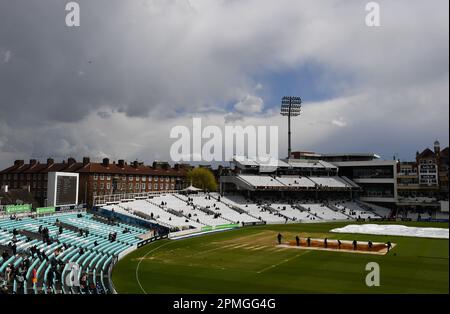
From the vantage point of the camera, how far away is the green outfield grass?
2598cm

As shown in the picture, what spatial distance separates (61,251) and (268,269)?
17.9 m

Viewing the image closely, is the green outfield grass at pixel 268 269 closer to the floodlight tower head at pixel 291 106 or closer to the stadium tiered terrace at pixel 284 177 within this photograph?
the stadium tiered terrace at pixel 284 177

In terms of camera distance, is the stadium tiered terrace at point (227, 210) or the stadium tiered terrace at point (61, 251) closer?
the stadium tiered terrace at point (61, 251)

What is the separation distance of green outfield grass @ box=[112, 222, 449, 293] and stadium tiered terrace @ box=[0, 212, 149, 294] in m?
1.72

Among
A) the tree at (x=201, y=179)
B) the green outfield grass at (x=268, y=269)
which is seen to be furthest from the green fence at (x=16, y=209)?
the tree at (x=201, y=179)

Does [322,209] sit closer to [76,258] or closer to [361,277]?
[361,277]

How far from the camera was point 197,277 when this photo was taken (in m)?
29.0

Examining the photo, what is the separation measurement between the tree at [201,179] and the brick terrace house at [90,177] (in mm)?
9149

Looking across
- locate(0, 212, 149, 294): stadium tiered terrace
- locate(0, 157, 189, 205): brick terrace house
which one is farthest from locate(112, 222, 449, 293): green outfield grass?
locate(0, 157, 189, 205): brick terrace house

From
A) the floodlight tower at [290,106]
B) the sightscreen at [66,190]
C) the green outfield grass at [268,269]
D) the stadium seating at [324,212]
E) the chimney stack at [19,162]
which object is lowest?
the green outfield grass at [268,269]

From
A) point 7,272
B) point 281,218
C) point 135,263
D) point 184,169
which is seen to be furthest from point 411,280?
point 184,169

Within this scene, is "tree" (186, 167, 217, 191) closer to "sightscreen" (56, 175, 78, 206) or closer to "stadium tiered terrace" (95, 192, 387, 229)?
"stadium tiered terrace" (95, 192, 387, 229)

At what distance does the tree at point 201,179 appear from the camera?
115 m
